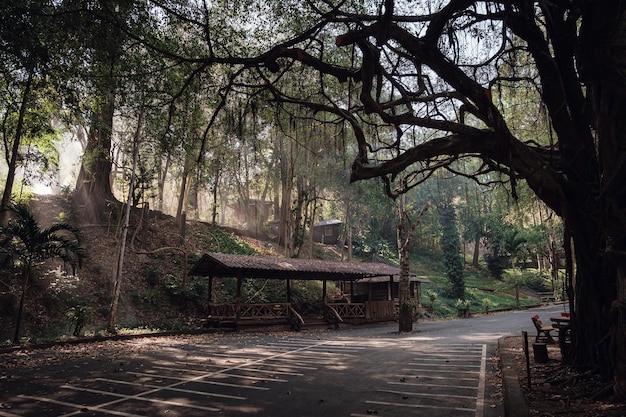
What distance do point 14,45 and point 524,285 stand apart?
42.9 metres

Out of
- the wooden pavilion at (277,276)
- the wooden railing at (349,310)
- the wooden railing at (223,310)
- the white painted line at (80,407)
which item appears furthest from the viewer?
the wooden railing at (349,310)

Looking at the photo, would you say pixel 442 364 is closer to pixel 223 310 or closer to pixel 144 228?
pixel 223 310

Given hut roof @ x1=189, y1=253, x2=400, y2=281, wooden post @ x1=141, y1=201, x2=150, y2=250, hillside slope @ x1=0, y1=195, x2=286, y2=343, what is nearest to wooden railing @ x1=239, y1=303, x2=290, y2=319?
hut roof @ x1=189, y1=253, x2=400, y2=281

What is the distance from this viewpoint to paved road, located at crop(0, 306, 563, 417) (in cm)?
518

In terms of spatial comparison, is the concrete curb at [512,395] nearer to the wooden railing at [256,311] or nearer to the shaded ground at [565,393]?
the shaded ground at [565,393]

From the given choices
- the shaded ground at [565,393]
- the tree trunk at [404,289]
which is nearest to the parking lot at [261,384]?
the shaded ground at [565,393]

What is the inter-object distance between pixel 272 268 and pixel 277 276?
2.62m

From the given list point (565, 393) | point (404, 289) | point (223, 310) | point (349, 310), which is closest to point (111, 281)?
point (223, 310)

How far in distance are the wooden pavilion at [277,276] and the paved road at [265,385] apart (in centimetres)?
650

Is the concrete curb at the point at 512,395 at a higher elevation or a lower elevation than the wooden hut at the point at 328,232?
lower

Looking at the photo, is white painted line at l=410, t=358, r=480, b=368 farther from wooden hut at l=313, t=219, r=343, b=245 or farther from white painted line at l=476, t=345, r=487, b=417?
wooden hut at l=313, t=219, r=343, b=245

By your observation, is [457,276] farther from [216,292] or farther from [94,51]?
[94,51]

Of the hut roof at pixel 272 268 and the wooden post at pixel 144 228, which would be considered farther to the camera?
the wooden post at pixel 144 228

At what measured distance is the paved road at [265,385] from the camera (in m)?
5.18
